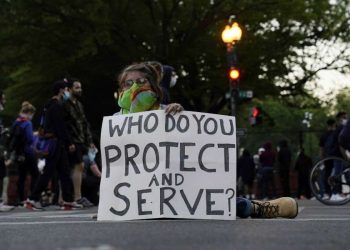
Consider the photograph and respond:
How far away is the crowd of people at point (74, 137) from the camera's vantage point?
8188 mm

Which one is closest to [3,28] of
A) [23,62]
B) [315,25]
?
[23,62]

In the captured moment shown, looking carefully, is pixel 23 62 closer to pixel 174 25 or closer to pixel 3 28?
pixel 3 28

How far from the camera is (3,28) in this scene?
28.4 metres

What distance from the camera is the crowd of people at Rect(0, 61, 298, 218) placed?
8.19 meters

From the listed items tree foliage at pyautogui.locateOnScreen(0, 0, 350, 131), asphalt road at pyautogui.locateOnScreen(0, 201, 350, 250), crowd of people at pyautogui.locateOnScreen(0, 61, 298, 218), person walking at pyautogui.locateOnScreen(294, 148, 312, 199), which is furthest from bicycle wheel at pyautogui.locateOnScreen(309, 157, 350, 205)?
tree foliage at pyautogui.locateOnScreen(0, 0, 350, 131)

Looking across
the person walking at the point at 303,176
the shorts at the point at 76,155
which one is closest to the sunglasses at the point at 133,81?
the shorts at the point at 76,155

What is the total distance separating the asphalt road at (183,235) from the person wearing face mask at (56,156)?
5.53 m

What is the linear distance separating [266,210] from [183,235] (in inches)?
83.5

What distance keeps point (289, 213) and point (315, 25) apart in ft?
85.3

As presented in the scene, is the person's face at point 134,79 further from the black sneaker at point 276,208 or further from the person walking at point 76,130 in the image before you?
the person walking at point 76,130

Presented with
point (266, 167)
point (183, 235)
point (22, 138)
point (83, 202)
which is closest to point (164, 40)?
point (266, 167)

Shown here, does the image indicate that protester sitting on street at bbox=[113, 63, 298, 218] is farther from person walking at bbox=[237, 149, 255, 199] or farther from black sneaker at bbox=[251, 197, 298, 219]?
person walking at bbox=[237, 149, 255, 199]

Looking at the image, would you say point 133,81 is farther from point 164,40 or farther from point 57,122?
point 164,40

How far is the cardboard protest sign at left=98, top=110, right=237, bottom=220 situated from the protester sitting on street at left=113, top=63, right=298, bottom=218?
252 mm
